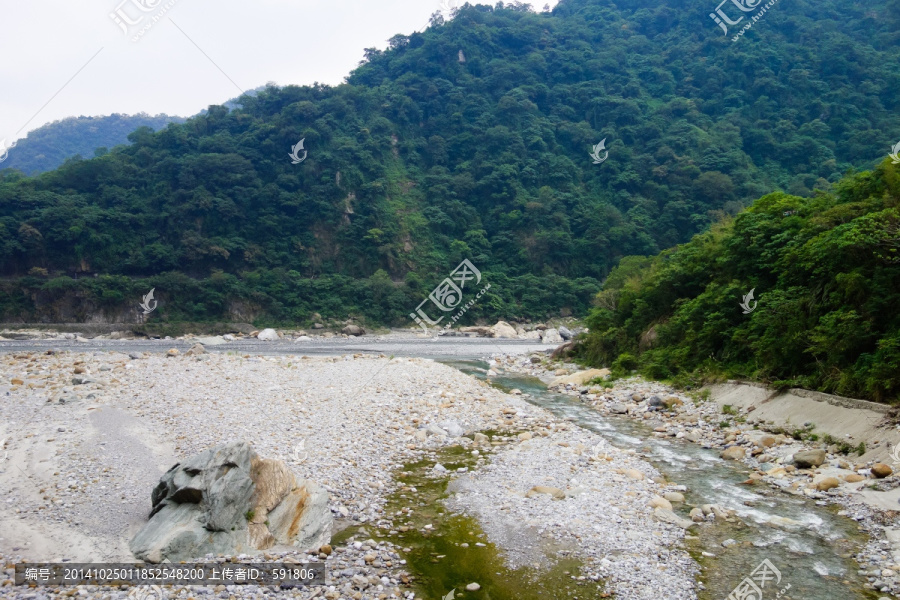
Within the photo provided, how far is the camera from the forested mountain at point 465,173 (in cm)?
6322

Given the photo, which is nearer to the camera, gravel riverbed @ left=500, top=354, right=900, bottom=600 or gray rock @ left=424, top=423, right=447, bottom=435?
gravel riverbed @ left=500, top=354, right=900, bottom=600

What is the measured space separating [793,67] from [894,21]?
18551mm

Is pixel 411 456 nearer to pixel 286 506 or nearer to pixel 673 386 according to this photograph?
pixel 286 506

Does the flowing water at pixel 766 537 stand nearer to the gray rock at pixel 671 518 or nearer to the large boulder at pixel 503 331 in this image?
the gray rock at pixel 671 518

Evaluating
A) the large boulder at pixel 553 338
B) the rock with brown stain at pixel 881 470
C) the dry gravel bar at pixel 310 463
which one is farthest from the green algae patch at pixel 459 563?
the large boulder at pixel 553 338

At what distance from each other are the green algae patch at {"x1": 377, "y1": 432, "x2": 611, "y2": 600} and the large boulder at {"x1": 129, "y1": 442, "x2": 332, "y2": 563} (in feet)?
3.51

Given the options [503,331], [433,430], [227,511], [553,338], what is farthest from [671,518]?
[503,331]

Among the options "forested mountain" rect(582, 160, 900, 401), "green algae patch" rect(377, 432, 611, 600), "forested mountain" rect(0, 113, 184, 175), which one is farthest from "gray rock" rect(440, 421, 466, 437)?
"forested mountain" rect(0, 113, 184, 175)

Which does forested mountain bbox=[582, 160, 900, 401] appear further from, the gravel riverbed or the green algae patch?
the green algae patch

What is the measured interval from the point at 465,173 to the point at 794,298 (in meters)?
72.1

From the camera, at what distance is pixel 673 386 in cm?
1841

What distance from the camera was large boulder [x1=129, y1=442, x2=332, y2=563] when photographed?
19.6 feet

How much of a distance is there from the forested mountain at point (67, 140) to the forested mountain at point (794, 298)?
376 ft

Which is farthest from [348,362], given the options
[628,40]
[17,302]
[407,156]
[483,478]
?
[628,40]
